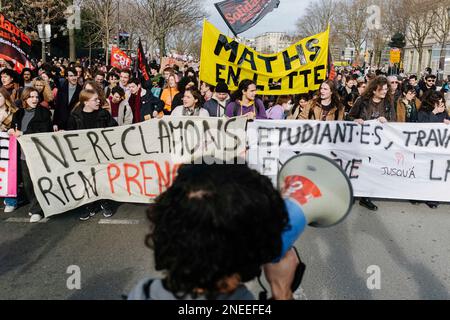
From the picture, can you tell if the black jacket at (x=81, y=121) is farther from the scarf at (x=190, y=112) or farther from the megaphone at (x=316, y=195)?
the megaphone at (x=316, y=195)

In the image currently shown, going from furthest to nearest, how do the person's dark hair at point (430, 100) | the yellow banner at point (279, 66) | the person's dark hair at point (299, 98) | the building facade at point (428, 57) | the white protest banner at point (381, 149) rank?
the building facade at point (428, 57) → the person's dark hair at point (299, 98) → the yellow banner at point (279, 66) → the person's dark hair at point (430, 100) → the white protest banner at point (381, 149)

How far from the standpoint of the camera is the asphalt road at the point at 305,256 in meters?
3.42

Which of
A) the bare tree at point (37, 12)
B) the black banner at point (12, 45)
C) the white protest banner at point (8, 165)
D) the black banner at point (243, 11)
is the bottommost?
the white protest banner at point (8, 165)

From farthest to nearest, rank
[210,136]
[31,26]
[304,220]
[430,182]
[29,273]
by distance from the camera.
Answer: [31,26], [430,182], [210,136], [29,273], [304,220]

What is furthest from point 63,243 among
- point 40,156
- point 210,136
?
point 210,136

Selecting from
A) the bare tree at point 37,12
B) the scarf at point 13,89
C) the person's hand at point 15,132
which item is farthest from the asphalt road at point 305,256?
the bare tree at point 37,12

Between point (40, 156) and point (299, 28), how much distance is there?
69.5 meters

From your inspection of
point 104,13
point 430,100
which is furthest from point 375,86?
point 104,13

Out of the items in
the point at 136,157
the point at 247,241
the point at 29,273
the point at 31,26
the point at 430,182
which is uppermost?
the point at 31,26

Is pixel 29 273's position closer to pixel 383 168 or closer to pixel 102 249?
pixel 102 249

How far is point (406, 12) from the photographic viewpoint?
3722 centimetres

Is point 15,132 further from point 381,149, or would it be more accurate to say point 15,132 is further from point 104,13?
point 104,13

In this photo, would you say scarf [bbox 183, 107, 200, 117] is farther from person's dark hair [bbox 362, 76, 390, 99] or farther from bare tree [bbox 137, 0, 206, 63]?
bare tree [bbox 137, 0, 206, 63]

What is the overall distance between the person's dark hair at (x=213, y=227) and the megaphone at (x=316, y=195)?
0.93ft
